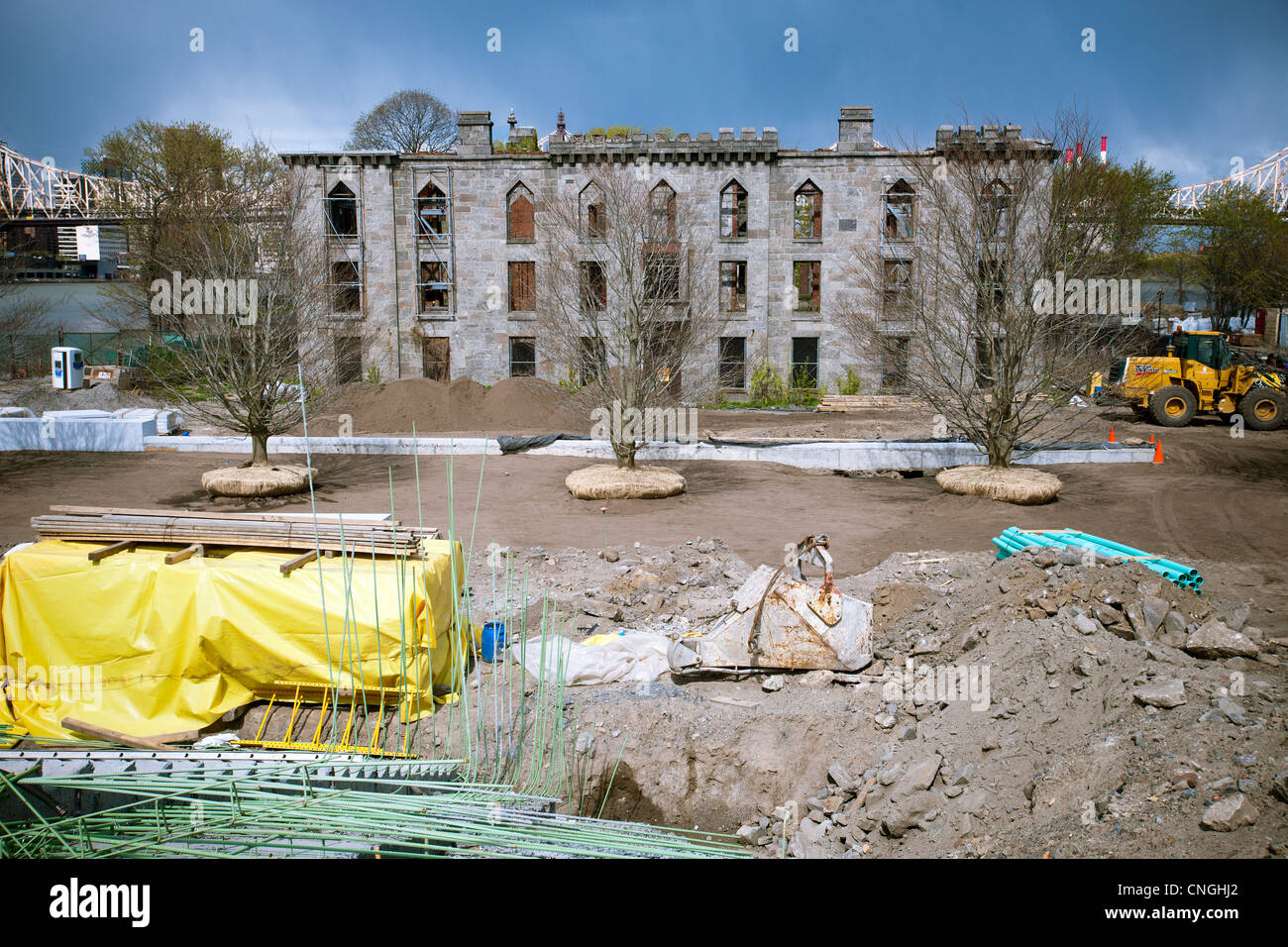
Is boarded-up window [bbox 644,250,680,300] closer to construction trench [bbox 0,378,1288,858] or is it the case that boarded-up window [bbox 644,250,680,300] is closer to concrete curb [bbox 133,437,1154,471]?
concrete curb [bbox 133,437,1154,471]

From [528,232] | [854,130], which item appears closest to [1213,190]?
[854,130]

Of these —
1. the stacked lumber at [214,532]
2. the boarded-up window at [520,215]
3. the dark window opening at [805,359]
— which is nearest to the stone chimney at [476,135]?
the boarded-up window at [520,215]

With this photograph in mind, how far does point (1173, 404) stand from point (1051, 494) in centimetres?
1316

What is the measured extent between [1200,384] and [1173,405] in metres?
1.16

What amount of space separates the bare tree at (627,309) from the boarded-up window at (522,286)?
17037 mm

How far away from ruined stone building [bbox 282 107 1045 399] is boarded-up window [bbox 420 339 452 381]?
0.14 feet

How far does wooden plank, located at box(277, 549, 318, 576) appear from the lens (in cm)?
641

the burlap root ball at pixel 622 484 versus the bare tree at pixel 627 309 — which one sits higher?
the bare tree at pixel 627 309

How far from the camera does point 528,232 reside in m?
34.4

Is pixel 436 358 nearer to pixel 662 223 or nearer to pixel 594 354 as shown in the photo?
pixel 594 354

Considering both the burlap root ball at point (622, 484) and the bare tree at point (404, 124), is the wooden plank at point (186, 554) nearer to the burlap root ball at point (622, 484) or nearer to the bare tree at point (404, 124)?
the burlap root ball at point (622, 484)

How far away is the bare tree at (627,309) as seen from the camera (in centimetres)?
1653

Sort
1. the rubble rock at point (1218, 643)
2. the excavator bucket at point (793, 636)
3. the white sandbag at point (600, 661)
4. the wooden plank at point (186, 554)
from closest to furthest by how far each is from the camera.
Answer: the rubble rock at point (1218, 643) → the wooden plank at point (186, 554) → the excavator bucket at point (793, 636) → the white sandbag at point (600, 661)

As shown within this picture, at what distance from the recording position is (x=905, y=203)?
33.5m
